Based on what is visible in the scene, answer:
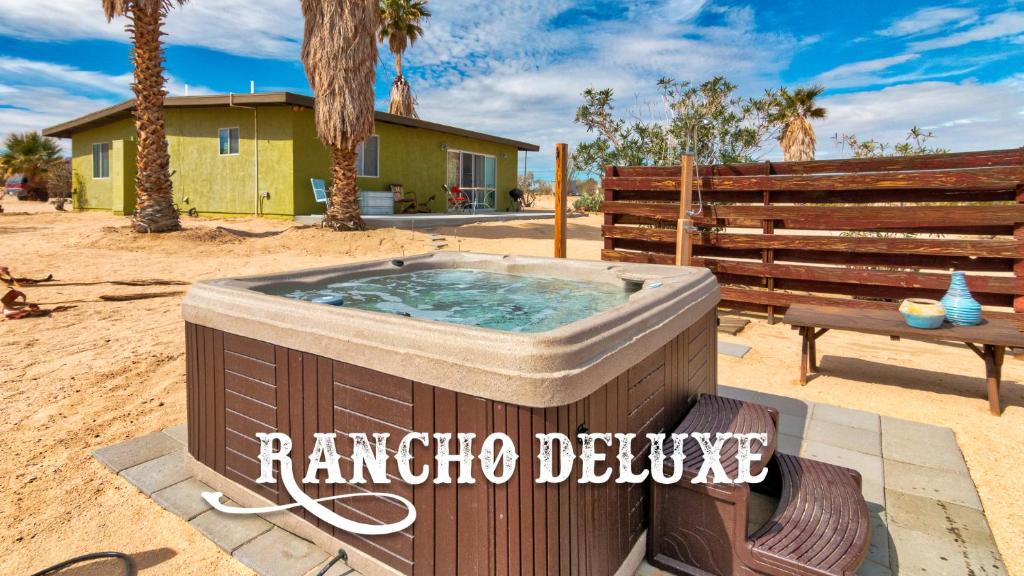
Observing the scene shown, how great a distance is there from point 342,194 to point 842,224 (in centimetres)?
932

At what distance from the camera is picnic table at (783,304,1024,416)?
3445 mm

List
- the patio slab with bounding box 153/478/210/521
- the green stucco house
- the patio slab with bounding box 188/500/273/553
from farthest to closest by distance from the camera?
the green stucco house < the patio slab with bounding box 153/478/210/521 < the patio slab with bounding box 188/500/273/553

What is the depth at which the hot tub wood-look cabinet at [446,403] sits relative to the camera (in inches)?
60.5

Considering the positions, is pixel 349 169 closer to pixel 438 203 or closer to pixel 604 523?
pixel 438 203

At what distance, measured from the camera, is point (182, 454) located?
Result: 287cm

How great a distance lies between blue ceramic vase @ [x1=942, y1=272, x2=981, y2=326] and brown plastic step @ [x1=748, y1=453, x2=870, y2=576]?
221cm

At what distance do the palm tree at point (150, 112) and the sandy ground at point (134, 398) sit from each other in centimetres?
228

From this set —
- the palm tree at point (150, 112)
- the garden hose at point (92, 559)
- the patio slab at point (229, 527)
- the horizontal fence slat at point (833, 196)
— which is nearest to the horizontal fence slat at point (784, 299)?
the horizontal fence slat at point (833, 196)

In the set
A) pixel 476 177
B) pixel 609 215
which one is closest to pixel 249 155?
pixel 476 177

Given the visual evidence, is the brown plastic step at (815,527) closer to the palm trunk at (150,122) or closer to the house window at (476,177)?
the palm trunk at (150,122)

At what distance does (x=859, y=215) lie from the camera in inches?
209

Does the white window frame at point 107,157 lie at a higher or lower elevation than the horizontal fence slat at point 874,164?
higher

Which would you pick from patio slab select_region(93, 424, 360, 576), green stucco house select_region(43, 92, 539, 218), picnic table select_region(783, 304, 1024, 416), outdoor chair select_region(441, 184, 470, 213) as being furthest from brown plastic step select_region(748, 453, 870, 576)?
outdoor chair select_region(441, 184, 470, 213)

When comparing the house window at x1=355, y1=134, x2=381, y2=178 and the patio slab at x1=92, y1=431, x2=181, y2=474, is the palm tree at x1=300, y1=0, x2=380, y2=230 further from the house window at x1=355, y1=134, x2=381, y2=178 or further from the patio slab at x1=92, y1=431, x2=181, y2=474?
the patio slab at x1=92, y1=431, x2=181, y2=474
